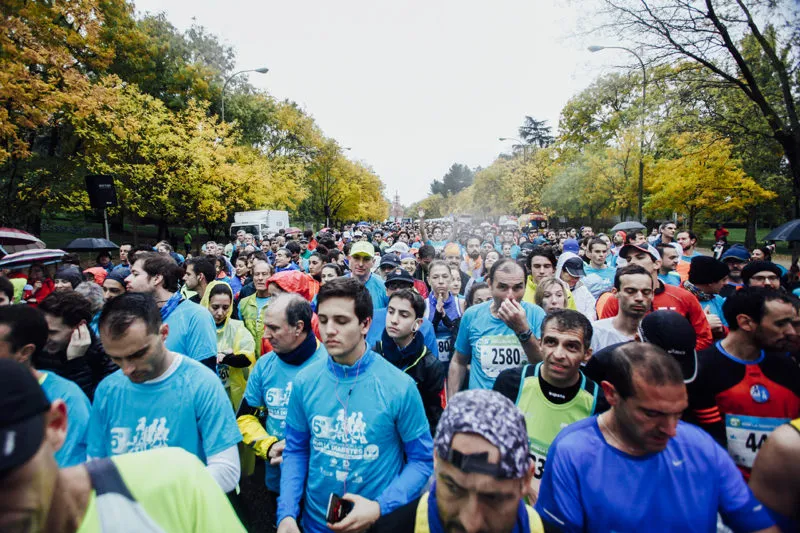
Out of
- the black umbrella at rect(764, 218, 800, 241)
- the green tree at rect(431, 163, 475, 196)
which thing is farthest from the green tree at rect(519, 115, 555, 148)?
the black umbrella at rect(764, 218, 800, 241)

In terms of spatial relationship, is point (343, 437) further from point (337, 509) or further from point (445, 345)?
point (445, 345)

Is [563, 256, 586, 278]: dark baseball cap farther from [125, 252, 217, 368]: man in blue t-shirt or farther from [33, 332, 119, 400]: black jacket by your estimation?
[33, 332, 119, 400]: black jacket

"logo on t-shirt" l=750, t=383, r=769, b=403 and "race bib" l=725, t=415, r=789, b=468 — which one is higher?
"logo on t-shirt" l=750, t=383, r=769, b=403

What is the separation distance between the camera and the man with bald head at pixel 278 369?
9.87 ft

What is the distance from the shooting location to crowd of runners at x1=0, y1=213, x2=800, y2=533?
54.0 inches

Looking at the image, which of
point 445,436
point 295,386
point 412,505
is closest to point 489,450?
point 445,436

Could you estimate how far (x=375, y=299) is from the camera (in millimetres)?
6043

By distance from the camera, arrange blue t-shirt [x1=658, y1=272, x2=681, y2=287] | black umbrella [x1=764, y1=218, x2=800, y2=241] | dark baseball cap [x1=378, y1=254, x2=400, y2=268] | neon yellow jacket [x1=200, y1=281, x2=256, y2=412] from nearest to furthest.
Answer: neon yellow jacket [x1=200, y1=281, x2=256, y2=412] < blue t-shirt [x1=658, y1=272, x2=681, y2=287] < dark baseball cap [x1=378, y1=254, x2=400, y2=268] < black umbrella [x1=764, y1=218, x2=800, y2=241]

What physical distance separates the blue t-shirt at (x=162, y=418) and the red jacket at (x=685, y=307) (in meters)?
3.56

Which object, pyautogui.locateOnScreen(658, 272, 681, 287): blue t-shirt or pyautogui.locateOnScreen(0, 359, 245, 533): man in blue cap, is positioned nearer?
pyautogui.locateOnScreen(0, 359, 245, 533): man in blue cap

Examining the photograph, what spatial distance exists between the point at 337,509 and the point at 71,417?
1.61 m

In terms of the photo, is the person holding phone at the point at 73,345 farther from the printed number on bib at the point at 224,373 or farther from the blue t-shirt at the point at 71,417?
the printed number on bib at the point at 224,373

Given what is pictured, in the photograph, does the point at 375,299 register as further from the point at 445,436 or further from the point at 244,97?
the point at 244,97

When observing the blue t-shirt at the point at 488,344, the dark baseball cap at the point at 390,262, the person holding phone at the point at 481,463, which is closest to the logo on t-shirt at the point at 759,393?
the blue t-shirt at the point at 488,344
